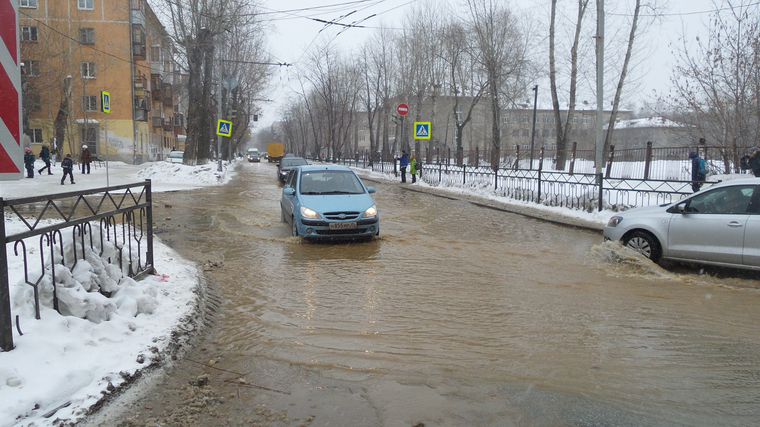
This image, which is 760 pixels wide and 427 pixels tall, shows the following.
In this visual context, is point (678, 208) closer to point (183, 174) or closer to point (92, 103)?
point (183, 174)

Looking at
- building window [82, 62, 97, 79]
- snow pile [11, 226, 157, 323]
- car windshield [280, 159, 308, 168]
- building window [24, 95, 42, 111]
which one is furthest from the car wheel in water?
building window [82, 62, 97, 79]

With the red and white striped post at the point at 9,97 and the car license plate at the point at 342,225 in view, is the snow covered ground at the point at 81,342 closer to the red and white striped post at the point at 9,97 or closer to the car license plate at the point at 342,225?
the red and white striped post at the point at 9,97

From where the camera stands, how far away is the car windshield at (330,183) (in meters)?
10.7

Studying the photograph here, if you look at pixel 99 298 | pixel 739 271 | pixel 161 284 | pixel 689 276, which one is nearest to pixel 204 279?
pixel 161 284

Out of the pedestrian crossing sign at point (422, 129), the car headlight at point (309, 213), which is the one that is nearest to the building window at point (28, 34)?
the pedestrian crossing sign at point (422, 129)

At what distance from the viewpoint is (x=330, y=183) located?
1090cm

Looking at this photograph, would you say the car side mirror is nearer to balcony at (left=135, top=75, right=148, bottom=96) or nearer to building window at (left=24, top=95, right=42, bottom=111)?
building window at (left=24, top=95, right=42, bottom=111)

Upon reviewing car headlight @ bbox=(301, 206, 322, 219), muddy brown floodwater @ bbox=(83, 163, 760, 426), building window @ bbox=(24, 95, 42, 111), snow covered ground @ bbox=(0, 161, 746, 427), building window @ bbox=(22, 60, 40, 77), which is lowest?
muddy brown floodwater @ bbox=(83, 163, 760, 426)

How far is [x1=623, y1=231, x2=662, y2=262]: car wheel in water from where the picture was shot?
311 inches

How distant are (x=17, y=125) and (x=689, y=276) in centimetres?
787

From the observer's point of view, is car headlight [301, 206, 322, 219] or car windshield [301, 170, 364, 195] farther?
car windshield [301, 170, 364, 195]

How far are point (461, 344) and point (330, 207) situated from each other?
5398mm

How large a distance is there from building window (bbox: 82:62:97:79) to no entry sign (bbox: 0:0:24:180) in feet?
139

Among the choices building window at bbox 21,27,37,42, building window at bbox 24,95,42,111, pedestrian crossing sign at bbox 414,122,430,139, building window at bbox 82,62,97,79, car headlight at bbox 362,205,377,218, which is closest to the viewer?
car headlight at bbox 362,205,377,218
